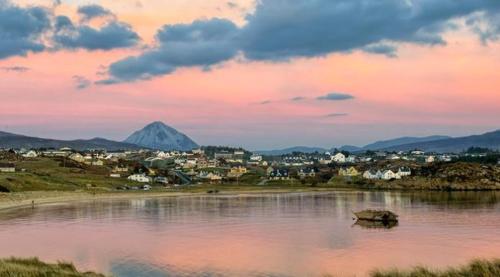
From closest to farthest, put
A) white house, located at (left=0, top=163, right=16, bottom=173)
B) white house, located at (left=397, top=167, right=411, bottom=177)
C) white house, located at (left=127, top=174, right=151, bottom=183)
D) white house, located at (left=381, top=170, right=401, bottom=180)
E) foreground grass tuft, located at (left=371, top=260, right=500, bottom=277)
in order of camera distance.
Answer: foreground grass tuft, located at (left=371, top=260, right=500, bottom=277) < white house, located at (left=0, top=163, right=16, bottom=173) < white house, located at (left=127, top=174, right=151, bottom=183) < white house, located at (left=381, top=170, right=401, bottom=180) < white house, located at (left=397, top=167, right=411, bottom=177)

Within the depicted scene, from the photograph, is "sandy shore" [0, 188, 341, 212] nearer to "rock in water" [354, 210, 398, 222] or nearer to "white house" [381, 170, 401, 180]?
"white house" [381, 170, 401, 180]

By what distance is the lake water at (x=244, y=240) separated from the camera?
133ft

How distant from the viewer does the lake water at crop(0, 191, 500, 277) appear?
133 feet

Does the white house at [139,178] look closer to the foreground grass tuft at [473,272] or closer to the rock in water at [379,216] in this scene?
the rock in water at [379,216]

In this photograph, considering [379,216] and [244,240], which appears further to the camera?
[379,216]

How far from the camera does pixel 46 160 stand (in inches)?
7372

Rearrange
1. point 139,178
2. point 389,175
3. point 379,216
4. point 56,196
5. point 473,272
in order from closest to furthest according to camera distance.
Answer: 1. point 473,272
2. point 379,216
3. point 56,196
4. point 139,178
5. point 389,175

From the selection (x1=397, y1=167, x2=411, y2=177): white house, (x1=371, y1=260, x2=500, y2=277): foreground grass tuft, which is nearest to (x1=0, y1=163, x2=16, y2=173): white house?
(x1=397, y1=167, x2=411, y2=177): white house

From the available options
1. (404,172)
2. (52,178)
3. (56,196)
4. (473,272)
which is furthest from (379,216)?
(404,172)

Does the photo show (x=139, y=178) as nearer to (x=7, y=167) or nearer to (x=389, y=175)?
(x=7, y=167)

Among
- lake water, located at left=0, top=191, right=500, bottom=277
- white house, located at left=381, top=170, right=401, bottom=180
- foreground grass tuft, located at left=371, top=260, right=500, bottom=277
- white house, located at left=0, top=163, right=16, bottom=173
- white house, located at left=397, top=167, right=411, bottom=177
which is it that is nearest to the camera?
foreground grass tuft, located at left=371, top=260, right=500, bottom=277

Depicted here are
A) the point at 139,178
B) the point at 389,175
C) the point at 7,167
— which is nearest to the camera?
the point at 7,167

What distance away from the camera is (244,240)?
5538 centimetres

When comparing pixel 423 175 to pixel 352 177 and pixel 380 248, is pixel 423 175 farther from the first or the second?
pixel 380 248
